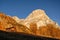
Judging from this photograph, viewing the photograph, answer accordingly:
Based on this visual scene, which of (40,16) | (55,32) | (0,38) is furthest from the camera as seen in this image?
(40,16)

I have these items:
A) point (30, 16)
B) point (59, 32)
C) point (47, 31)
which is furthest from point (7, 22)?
point (30, 16)

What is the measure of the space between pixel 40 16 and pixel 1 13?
3946cm

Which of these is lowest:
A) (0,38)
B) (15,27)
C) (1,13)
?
(0,38)

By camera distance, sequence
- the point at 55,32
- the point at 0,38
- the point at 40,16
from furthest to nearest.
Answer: the point at 40,16, the point at 55,32, the point at 0,38

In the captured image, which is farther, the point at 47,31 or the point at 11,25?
the point at 47,31

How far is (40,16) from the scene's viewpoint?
65.9 m

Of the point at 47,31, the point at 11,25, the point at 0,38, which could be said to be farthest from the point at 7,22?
the point at 0,38

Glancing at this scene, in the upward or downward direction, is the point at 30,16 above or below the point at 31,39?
above

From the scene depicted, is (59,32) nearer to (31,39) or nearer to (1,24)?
(1,24)

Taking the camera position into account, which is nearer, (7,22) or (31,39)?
(31,39)

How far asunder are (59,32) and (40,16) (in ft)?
95.4

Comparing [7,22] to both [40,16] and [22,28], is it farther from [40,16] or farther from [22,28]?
[40,16]

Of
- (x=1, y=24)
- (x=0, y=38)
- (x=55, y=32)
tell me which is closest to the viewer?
(x=0, y=38)

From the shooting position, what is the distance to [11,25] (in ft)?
85.0
